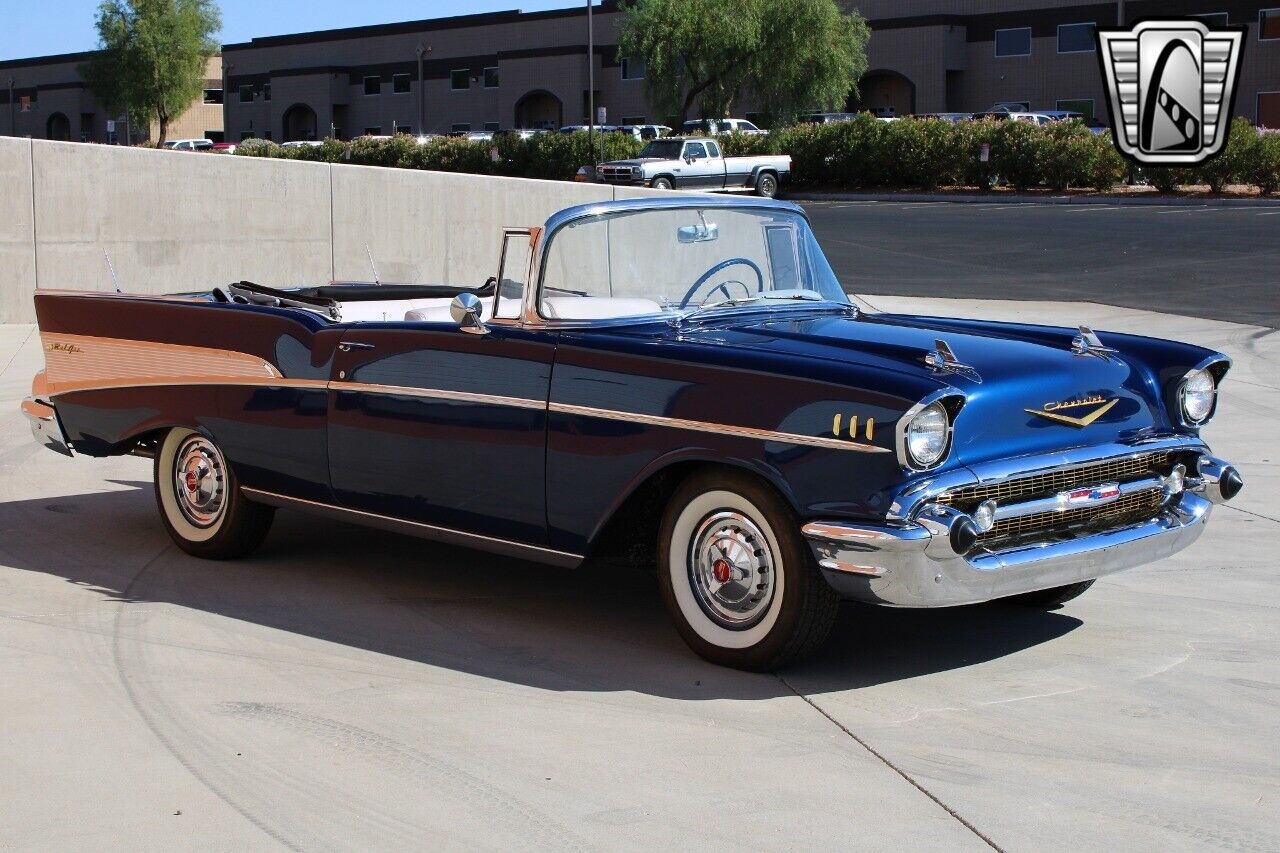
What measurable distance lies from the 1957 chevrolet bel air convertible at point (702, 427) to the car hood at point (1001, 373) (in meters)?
0.01

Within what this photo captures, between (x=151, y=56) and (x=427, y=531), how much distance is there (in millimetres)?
77704

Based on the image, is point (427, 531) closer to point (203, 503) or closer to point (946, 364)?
point (203, 503)

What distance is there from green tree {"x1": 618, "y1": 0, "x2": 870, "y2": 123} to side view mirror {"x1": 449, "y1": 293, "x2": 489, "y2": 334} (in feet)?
168

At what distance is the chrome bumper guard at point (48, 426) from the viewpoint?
7.25 metres

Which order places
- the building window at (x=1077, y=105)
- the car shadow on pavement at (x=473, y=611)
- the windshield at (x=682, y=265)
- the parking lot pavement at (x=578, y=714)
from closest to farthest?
the parking lot pavement at (x=578, y=714), the car shadow on pavement at (x=473, y=611), the windshield at (x=682, y=265), the building window at (x=1077, y=105)

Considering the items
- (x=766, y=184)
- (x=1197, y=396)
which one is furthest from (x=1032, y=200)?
(x=1197, y=396)

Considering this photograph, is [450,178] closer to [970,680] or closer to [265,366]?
[265,366]

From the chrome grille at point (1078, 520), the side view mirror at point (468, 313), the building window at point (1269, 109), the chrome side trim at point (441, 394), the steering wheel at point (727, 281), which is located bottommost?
the chrome grille at point (1078, 520)

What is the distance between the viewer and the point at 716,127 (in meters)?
56.6

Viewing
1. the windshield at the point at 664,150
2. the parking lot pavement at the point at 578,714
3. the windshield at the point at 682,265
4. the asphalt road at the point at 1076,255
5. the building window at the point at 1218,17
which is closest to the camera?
the parking lot pavement at the point at 578,714

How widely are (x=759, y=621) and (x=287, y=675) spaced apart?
1.52 m

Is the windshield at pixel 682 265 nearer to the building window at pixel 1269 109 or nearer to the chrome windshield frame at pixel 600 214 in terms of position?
the chrome windshield frame at pixel 600 214

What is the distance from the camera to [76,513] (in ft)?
25.4

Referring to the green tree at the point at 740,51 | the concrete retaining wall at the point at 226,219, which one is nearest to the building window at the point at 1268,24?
the green tree at the point at 740,51
